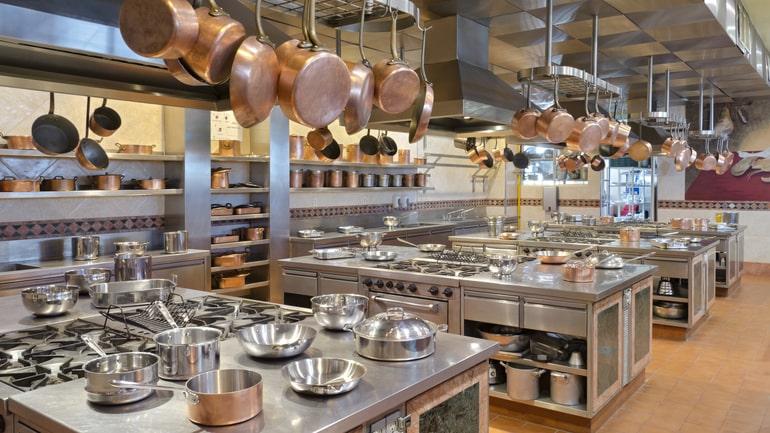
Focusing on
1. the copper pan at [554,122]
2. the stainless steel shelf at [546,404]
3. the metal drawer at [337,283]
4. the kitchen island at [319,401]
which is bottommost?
the stainless steel shelf at [546,404]

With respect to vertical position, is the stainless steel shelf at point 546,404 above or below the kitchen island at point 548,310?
below

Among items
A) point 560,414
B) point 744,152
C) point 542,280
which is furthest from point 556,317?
point 744,152

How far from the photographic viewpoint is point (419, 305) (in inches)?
163

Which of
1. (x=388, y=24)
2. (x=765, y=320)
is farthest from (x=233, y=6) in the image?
(x=765, y=320)

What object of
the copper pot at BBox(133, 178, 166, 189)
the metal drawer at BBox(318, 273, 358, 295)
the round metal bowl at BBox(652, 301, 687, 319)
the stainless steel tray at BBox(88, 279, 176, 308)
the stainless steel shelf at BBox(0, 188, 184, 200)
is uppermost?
the copper pot at BBox(133, 178, 166, 189)

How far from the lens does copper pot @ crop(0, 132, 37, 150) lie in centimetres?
471

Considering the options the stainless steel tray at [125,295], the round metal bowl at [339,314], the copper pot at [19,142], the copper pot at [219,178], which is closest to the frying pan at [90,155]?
the copper pot at [19,142]

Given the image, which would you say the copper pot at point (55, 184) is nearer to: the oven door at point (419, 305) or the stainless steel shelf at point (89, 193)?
the stainless steel shelf at point (89, 193)

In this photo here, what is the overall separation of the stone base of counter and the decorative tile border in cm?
398

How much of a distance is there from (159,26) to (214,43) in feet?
0.54

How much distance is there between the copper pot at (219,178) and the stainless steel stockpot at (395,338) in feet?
14.7

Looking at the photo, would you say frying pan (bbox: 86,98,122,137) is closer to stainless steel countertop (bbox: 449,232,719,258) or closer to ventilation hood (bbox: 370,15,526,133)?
ventilation hood (bbox: 370,15,526,133)

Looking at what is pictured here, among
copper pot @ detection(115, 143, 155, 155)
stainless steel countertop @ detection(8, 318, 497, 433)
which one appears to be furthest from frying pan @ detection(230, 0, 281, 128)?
copper pot @ detection(115, 143, 155, 155)

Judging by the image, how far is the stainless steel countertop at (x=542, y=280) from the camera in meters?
3.63
